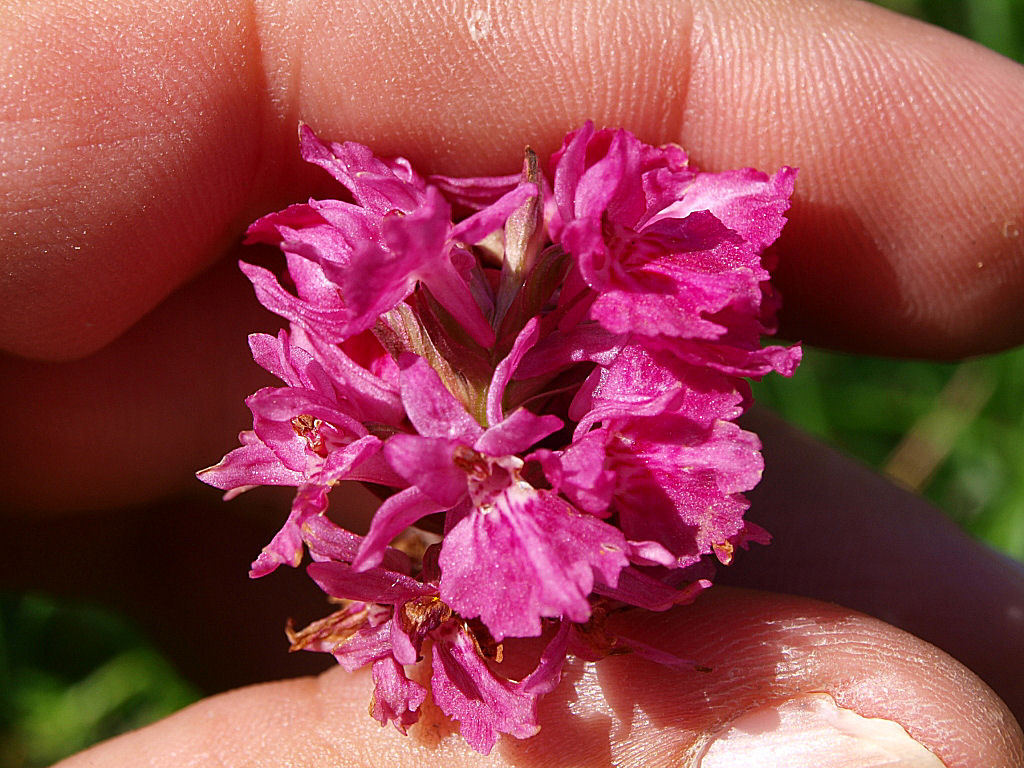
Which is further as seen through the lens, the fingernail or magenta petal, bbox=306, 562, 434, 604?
the fingernail

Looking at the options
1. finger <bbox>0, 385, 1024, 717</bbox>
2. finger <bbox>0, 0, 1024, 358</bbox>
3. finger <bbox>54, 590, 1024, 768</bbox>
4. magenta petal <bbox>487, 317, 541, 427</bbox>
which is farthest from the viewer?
finger <bbox>0, 385, 1024, 717</bbox>

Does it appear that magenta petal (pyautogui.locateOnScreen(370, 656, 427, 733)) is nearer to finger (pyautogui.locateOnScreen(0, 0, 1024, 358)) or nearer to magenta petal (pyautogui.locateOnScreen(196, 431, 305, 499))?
magenta petal (pyautogui.locateOnScreen(196, 431, 305, 499))

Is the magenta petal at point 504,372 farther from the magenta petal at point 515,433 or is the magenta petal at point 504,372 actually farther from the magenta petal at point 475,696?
the magenta petal at point 475,696

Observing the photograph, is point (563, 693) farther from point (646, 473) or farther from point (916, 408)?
point (916, 408)

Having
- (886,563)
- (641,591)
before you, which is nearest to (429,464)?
(641,591)

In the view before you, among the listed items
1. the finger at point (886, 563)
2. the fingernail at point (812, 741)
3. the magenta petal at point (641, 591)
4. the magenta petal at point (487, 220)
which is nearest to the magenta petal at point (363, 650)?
the magenta petal at point (641, 591)

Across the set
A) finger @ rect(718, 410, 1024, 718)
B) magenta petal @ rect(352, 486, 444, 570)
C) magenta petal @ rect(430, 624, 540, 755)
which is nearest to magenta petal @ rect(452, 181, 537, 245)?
magenta petal @ rect(352, 486, 444, 570)
